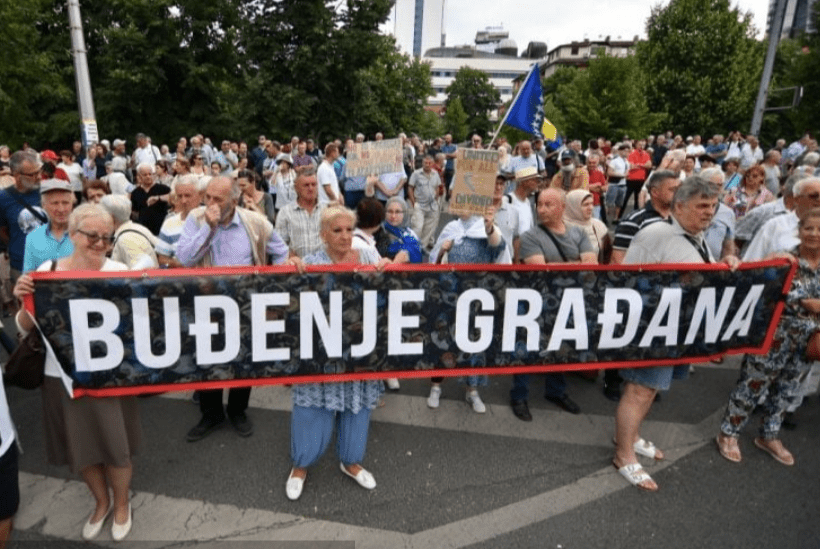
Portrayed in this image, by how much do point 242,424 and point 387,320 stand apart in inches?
65.2

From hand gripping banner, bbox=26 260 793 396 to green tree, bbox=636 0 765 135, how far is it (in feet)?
105

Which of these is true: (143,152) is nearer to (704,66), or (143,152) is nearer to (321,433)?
(321,433)

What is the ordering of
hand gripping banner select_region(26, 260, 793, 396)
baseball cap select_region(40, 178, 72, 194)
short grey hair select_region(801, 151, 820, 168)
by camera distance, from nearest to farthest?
hand gripping banner select_region(26, 260, 793, 396)
baseball cap select_region(40, 178, 72, 194)
short grey hair select_region(801, 151, 820, 168)

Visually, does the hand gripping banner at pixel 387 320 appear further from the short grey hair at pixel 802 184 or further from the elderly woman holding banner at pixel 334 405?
the short grey hair at pixel 802 184

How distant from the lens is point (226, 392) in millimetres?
4473

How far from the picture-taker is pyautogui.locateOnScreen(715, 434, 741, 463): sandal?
3771 millimetres

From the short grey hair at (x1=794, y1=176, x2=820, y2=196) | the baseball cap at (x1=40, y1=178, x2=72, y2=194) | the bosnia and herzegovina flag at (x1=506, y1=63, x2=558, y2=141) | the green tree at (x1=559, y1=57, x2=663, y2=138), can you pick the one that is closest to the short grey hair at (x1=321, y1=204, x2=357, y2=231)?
the baseball cap at (x1=40, y1=178, x2=72, y2=194)

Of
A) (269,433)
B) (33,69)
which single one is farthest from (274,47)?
(269,433)

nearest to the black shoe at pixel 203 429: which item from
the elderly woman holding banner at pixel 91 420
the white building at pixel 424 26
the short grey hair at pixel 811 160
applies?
the elderly woman holding banner at pixel 91 420

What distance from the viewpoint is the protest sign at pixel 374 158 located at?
223 inches

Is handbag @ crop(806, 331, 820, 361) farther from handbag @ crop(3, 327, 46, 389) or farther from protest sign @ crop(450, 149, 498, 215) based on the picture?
handbag @ crop(3, 327, 46, 389)

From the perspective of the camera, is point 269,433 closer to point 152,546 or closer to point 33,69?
point 152,546

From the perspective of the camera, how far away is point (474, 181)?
3.54 m

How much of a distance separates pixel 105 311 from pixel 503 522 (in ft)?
8.60
